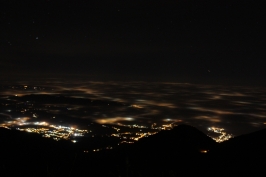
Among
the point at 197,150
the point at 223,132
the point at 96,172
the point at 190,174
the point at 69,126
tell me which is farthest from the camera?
the point at 69,126

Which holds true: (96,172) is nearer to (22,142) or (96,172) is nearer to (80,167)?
(80,167)

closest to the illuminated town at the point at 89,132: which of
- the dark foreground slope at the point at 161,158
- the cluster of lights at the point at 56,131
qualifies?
the cluster of lights at the point at 56,131

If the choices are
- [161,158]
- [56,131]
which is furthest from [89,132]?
[161,158]

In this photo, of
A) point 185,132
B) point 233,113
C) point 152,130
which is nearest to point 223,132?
point 152,130

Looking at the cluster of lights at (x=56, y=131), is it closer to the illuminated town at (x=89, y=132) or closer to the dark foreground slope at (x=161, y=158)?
the illuminated town at (x=89, y=132)

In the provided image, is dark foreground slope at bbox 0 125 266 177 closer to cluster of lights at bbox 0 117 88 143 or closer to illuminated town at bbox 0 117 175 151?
illuminated town at bbox 0 117 175 151

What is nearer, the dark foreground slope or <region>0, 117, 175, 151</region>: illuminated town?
the dark foreground slope

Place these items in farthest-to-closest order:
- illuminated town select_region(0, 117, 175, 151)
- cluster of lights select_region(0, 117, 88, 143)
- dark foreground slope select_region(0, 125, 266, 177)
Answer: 1. cluster of lights select_region(0, 117, 88, 143)
2. illuminated town select_region(0, 117, 175, 151)
3. dark foreground slope select_region(0, 125, 266, 177)

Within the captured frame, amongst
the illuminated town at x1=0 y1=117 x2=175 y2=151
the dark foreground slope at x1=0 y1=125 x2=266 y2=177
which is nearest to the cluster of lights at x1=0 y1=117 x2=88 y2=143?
the illuminated town at x1=0 y1=117 x2=175 y2=151
